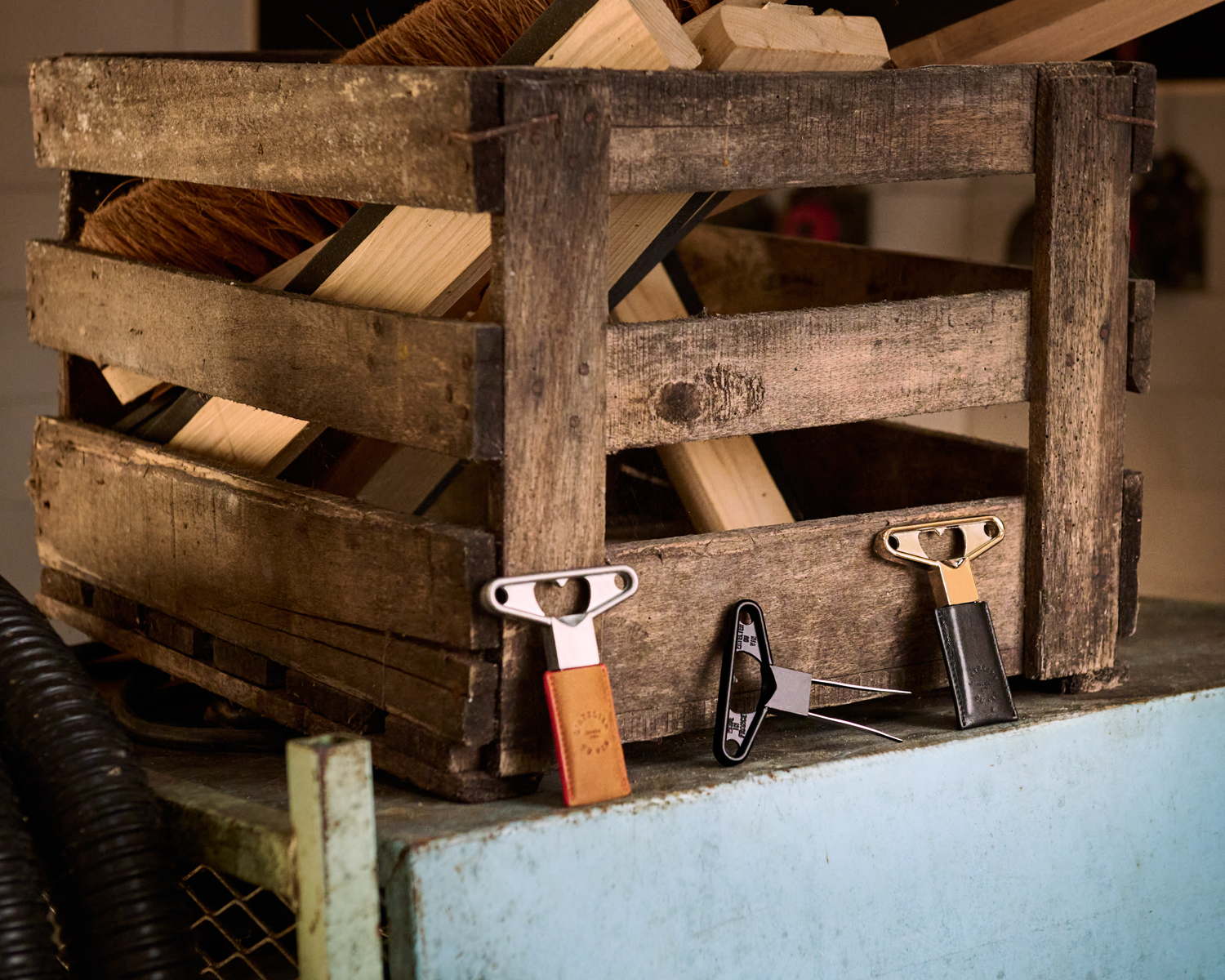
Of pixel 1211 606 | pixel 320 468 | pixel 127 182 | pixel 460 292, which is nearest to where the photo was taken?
pixel 460 292

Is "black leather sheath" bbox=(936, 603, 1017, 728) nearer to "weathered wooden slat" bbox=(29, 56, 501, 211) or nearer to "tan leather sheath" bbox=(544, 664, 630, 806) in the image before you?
"tan leather sheath" bbox=(544, 664, 630, 806)

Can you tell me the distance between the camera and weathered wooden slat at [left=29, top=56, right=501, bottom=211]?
3.69ft

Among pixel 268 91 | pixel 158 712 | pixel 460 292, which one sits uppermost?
pixel 268 91

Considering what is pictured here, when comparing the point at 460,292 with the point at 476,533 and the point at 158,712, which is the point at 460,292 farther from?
the point at 158,712

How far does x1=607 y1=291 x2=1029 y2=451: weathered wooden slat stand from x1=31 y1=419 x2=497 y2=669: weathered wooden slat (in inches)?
7.4

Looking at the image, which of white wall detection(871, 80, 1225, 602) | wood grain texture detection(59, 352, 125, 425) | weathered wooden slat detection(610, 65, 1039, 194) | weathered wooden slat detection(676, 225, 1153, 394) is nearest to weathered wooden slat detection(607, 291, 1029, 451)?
weathered wooden slat detection(610, 65, 1039, 194)

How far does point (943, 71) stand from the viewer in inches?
52.9

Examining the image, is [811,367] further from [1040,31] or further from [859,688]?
[1040,31]

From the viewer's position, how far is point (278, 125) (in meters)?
1.31

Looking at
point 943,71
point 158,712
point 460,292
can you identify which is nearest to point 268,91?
point 460,292

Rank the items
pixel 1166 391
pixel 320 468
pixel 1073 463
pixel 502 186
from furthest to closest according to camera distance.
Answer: pixel 1166 391, pixel 320 468, pixel 1073 463, pixel 502 186

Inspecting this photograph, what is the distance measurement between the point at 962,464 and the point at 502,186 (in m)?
0.84

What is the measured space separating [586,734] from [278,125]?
0.59 metres

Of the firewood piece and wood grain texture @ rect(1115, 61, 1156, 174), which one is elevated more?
the firewood piece
